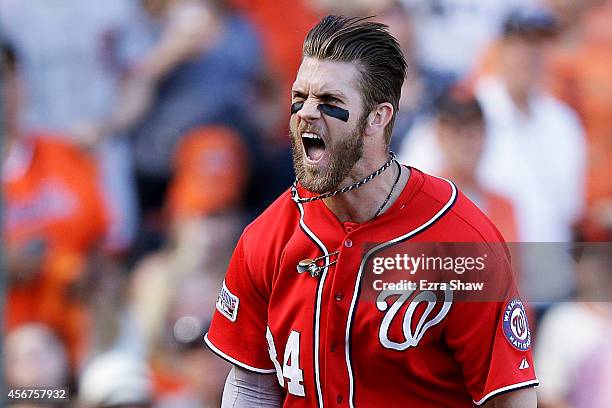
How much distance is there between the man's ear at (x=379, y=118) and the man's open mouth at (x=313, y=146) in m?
0.12

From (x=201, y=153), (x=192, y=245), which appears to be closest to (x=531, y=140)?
(x=201, y=153)

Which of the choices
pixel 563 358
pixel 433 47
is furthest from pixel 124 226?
pixel 563 358

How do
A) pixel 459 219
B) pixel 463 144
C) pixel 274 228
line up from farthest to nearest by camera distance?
pixel 463 144, pixel 274 228, pixel 459 219

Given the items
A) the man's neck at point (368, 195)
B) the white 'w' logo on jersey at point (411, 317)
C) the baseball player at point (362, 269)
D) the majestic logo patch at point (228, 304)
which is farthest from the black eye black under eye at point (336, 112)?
the majestic logo patch at point (228, 304)

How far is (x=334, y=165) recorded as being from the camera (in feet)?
9.14

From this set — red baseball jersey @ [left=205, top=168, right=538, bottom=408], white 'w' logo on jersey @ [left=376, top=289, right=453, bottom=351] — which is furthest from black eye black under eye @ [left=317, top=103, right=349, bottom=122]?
white 'w' logo on jersey @ [left=376, top=289, right=453, bottom=351]

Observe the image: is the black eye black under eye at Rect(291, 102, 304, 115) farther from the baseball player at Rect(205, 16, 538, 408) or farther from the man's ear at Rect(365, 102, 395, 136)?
the man's ear at Rect(365, 102, 395, 136)

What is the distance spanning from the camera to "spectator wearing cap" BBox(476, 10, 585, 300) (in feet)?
15.8

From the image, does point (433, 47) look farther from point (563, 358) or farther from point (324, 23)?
point (324, 23)

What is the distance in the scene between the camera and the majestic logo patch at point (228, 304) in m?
3.04

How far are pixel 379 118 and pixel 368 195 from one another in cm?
21

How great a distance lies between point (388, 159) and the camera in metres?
2.91

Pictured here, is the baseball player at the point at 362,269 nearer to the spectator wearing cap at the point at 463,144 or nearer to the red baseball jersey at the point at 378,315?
the red baseball jersey at the point at 378,315

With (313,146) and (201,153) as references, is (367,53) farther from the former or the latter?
(201,153)
